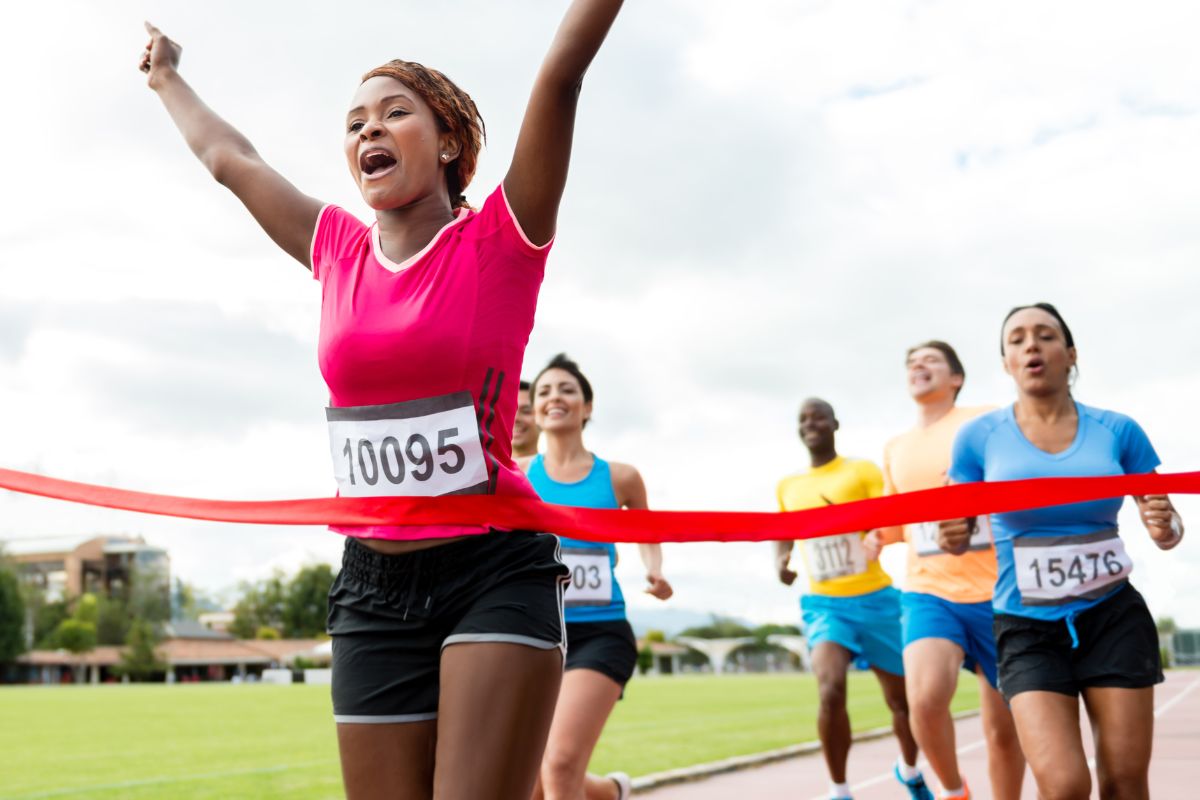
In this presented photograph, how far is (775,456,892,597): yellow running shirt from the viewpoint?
8602 millimetres

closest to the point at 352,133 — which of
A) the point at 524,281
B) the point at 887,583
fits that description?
the point at 524,281

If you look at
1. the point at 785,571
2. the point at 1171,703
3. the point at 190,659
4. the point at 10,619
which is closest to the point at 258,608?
the point at 190,659

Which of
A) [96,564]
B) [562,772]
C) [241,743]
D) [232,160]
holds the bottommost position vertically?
[241,743]

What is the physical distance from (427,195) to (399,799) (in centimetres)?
133

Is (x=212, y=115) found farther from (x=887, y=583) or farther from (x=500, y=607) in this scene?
(x=887, y=583)

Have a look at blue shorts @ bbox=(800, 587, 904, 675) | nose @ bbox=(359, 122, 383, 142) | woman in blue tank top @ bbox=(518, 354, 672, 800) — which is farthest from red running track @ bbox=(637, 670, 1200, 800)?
nose @ bbox=(359, 122, 383, 142)

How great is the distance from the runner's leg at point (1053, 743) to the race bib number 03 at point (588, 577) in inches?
83.5

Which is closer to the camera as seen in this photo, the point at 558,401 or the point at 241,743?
the point at 558,401

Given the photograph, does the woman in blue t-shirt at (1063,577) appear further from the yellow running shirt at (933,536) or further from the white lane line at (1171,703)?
the white lane line at (1171,703)

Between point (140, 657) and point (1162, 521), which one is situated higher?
point (1162, 521)

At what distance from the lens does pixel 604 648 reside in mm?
6062

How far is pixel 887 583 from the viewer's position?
8.71 metres

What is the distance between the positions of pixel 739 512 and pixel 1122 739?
1.82 metres

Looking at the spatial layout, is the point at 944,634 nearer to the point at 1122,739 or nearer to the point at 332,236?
the point at 1122,739
